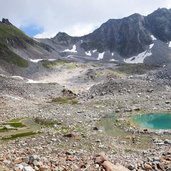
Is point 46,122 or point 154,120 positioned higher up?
point 46,122

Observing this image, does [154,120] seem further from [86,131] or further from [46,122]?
[86,131]

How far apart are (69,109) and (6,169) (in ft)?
206

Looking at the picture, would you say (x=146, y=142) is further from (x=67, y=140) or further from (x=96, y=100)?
(x=96, y=100)

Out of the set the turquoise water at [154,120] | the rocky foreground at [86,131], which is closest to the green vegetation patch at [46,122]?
the rocky foreground at [86,131]

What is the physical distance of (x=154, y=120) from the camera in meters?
78.6

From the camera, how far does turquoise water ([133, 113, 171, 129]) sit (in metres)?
71.9

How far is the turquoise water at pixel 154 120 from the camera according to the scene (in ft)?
236

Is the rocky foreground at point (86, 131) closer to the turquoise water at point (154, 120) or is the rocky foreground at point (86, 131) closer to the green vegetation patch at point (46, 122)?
the green vegetation patch at point (46, 122)

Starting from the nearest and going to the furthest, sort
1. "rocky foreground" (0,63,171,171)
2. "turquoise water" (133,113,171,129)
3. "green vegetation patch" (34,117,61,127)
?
"rocky foreground" (0,63,171,171) → "turquoise water" (133,113,171,129) → "green vegetation patch" (34,117,61,127)

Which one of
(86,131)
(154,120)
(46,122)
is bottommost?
(154,120)

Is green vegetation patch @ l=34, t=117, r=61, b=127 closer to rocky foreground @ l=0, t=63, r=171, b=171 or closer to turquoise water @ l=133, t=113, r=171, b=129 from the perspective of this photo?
rocky foreground @ l=0, t=63, r=171, b=171

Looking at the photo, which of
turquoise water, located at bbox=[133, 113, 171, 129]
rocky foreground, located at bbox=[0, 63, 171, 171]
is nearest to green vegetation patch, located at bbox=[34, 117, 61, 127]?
rocky foreground, located at bbox=[0, 63, 171, 171]

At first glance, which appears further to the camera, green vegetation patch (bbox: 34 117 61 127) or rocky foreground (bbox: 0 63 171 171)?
green vegetation patch (bbox: 34 117 61 127)

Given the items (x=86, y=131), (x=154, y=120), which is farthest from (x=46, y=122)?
(x=154, y=120)
